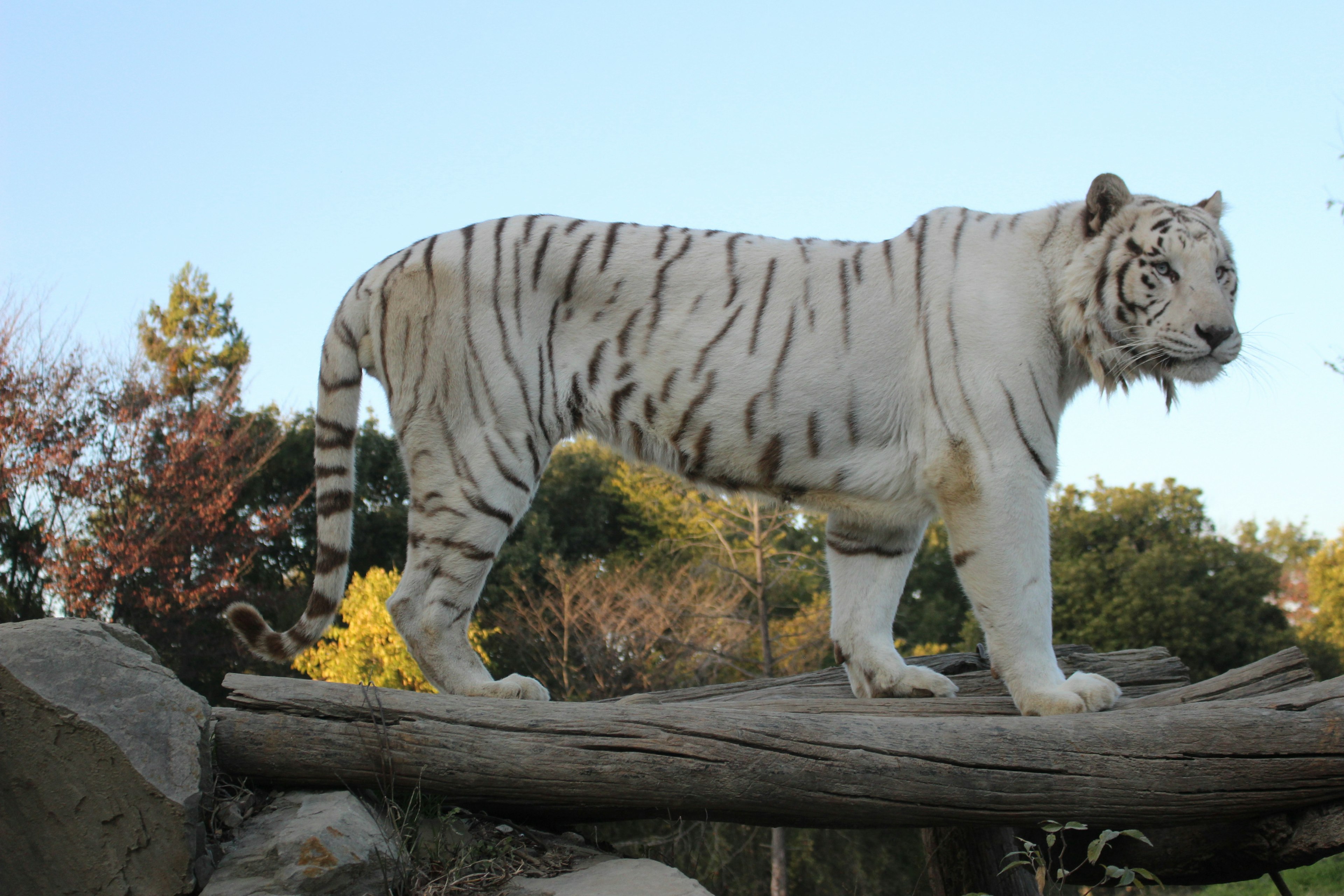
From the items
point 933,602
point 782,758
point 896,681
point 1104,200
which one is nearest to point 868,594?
point 896,681

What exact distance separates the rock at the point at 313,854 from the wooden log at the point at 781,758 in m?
0.13

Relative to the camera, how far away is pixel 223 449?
16.4 m

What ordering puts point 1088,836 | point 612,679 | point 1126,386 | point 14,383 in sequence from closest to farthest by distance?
point 1126,386, point 1088,836, point 14,383, point 612,679

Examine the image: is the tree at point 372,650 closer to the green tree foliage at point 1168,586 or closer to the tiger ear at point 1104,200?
the tiger ear at point 1104,200

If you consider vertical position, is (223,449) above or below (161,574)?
above

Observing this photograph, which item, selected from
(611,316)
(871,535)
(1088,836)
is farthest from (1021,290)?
(1088,836)

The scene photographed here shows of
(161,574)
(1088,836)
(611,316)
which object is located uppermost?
(611,316)

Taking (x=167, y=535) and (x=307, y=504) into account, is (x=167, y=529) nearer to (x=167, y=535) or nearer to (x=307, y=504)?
(x=167, y=535)

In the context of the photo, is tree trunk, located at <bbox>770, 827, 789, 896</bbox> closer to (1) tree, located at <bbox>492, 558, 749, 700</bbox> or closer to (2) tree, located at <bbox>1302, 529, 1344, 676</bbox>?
(1) tree, located at <bbox>492, 558, 749, 700</bbox>

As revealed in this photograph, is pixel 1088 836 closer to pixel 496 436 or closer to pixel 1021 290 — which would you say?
pixel 1021 290

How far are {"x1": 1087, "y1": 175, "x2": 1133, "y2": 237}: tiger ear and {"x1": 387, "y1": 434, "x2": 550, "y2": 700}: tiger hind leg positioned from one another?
232 cm

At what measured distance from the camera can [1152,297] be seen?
358 centimetres

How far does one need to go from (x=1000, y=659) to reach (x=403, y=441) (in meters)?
2.33

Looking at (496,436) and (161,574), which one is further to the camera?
(161,574)
